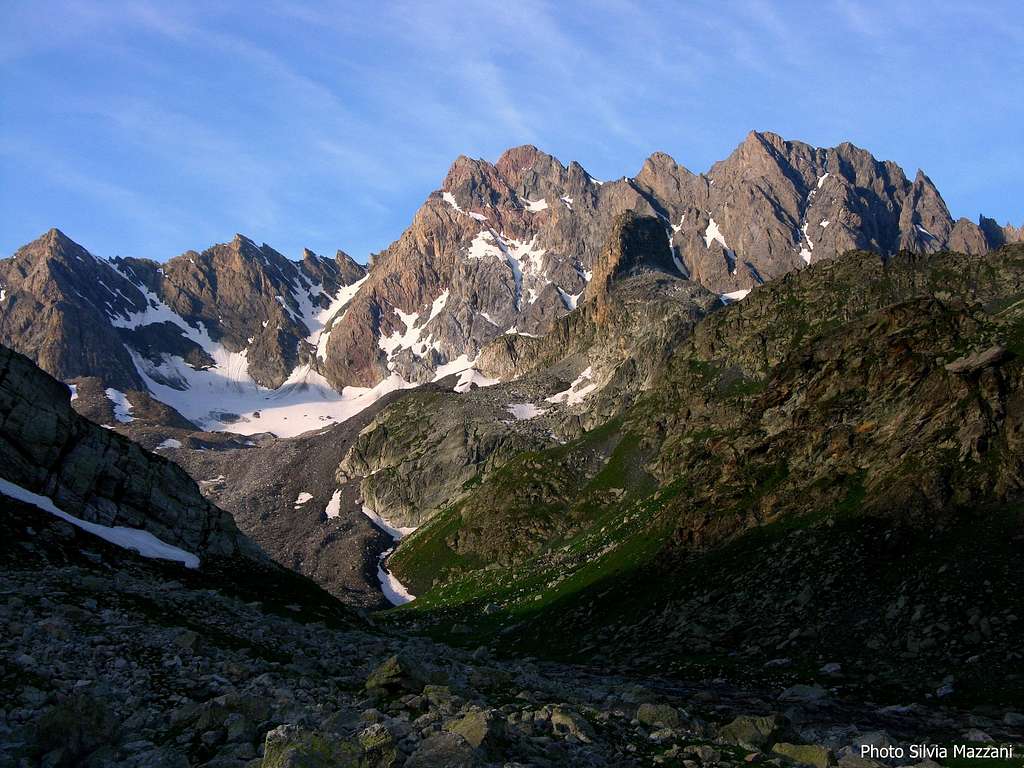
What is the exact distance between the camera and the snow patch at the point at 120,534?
4703 cm

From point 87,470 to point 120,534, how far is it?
6244mm

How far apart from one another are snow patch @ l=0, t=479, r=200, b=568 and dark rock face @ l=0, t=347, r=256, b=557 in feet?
3.44

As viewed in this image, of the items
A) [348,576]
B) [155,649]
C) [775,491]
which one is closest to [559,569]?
[775,491]

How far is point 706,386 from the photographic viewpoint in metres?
135

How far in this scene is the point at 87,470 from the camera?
55.5m

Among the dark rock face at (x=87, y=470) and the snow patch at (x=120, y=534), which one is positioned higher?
the dark rock face at (x=87, y=470)

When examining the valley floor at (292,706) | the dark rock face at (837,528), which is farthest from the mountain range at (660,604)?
the dark rock face at (837,528)

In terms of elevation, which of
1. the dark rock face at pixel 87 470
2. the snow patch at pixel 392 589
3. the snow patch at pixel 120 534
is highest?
the dark rock face at pixel 87 470

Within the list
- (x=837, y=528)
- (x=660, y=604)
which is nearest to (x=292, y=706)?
(x=837, y=528)

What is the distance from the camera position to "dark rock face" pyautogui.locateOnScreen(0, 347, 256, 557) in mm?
51781

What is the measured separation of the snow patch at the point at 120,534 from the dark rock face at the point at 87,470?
1.05 meters

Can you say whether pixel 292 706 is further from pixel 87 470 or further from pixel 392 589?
pixel 392 589

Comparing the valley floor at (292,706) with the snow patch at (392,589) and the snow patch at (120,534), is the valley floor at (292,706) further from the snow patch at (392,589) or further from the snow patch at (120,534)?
the snow patch at (392,589)

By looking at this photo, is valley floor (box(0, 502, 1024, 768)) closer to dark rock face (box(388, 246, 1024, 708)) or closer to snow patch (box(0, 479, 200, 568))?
snow patch (box(0, 479, 200, 568))
